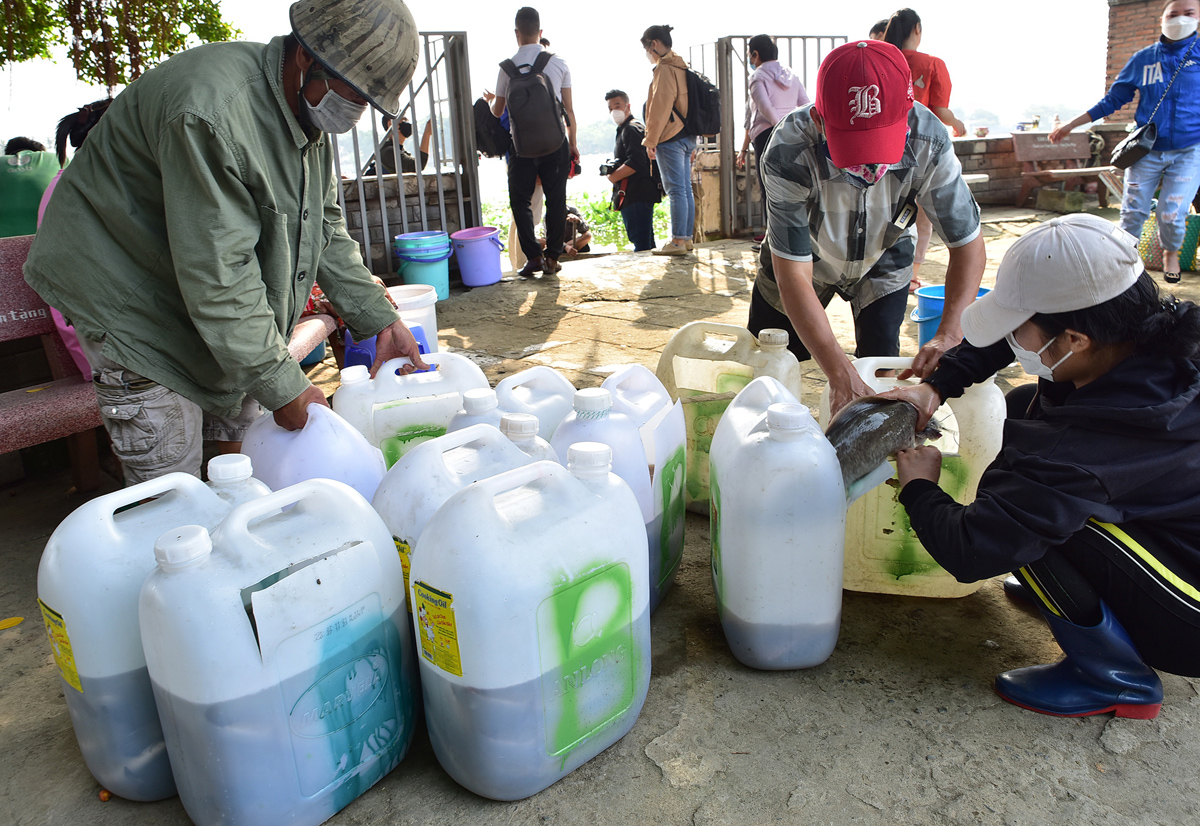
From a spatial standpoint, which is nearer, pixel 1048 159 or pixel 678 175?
pixel 678 175

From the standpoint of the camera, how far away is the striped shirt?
7.82 feet

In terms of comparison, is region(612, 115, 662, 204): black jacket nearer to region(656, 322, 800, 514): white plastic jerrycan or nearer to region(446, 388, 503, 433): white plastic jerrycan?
region(656, 322, 800, 514): white plastic jerrycan

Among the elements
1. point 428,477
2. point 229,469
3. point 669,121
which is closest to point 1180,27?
point 669,121

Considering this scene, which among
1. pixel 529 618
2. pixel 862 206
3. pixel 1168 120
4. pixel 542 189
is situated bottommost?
pixel 529 618

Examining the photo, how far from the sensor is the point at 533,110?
6.11 metres

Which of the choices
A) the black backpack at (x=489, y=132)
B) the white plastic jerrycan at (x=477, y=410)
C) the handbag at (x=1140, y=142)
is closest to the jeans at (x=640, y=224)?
the black backpack at (x=489, y=132)

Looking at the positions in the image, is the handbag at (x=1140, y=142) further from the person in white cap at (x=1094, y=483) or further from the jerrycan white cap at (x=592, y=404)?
the jerrycan white cap at (x=592, y=404)

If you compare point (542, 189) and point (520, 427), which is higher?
point (542, 189)

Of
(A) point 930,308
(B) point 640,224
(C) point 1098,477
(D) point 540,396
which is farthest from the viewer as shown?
(B) point 640,224

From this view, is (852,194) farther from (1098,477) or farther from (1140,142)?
(1140,142)

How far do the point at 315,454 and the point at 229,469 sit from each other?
295 mm

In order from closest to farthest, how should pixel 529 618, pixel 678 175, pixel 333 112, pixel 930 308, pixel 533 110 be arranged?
1. pixel 529 618
2. pixel 333 112
3. pixel 930 308
4. pixel 533 110
5. pixel 678 175

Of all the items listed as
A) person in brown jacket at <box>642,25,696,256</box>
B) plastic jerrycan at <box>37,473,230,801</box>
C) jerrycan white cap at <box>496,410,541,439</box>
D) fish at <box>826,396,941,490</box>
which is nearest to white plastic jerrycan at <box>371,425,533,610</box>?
jerrycan white cap at <box>496,410,541,439</box>

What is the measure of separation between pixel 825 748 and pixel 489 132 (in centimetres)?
600
